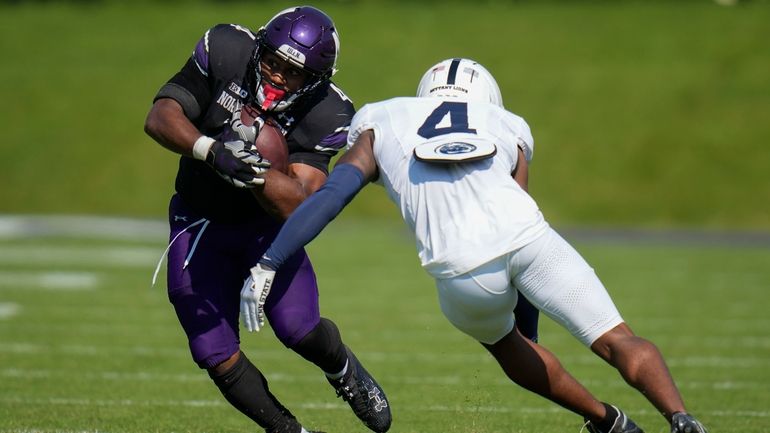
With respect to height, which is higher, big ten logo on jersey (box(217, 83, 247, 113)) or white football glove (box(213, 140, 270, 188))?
big ten logo on jersey (box(217, 83, 247, 113))

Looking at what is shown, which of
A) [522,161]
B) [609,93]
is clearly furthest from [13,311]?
[609,93]

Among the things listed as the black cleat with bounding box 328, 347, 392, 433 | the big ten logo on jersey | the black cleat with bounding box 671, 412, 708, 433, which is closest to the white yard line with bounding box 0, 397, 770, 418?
the black cleat with bounding box 328, 347, 392, 433

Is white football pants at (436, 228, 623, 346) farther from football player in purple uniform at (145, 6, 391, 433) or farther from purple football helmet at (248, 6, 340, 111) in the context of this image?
purple football helmet at (248, 6, 340, 111)

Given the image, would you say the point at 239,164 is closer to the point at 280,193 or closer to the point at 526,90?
the point at 280,193

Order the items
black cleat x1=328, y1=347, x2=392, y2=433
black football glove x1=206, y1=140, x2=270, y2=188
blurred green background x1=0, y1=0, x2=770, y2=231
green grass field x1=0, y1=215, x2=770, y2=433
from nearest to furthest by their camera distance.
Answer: black football glove x1=206, y1=140, x2=270, y2=188
black cleat x1=328, y1=347, x2=392, y2=433
green grass field x1=0, y1=215, x2=770, y2=433
blurred green background x1=0, y1=0, x2=770, y2=231

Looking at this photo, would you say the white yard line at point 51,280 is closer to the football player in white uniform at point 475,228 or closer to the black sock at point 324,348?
the black sock at point 324,348

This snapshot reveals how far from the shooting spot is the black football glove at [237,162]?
4.00 metres

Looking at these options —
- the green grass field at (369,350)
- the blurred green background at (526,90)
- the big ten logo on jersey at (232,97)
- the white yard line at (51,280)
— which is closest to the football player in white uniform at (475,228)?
the big ten logo on jersey at (232,97)

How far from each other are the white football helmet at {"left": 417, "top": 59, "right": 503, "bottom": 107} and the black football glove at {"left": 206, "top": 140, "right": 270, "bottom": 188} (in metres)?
0.68

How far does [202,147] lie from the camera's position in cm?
407

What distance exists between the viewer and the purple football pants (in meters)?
4.34

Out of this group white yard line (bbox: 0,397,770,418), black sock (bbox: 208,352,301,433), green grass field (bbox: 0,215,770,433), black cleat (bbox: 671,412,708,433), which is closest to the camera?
black cleat (bbox: 671,412,708,433)

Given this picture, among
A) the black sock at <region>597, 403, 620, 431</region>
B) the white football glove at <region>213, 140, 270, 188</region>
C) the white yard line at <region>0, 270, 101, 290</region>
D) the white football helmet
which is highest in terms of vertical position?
the white football helmet

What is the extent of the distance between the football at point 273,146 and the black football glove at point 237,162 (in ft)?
Result: 0.50
